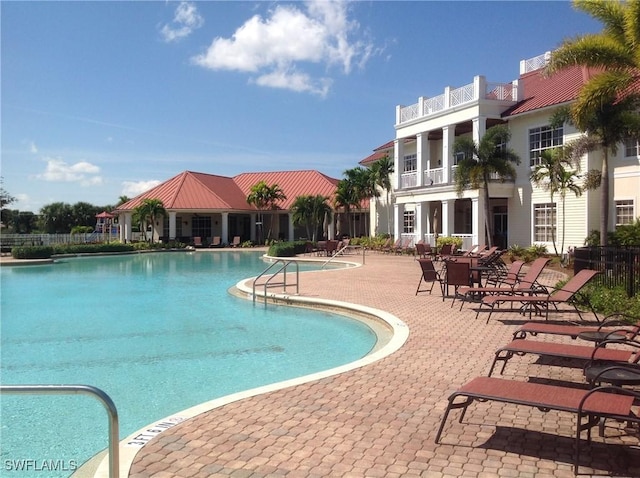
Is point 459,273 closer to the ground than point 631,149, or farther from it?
closer to the ground

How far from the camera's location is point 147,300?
52.4 feet

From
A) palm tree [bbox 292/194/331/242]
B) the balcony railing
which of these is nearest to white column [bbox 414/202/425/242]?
the balcony railing

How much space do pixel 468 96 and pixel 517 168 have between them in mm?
4689

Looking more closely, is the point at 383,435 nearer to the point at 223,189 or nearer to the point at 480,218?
the point at 480,218

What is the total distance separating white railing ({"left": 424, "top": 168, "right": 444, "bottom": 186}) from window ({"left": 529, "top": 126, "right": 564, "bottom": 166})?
17.4 ft

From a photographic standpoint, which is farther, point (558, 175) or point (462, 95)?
point (462, 95)

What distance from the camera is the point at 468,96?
92.9ft

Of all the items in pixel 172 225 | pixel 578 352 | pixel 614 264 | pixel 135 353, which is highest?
pixel 172 225

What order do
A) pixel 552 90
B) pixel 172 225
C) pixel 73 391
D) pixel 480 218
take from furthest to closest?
pixel 172 225
pixel 480 218
pixel 552 90
pixel 73 391

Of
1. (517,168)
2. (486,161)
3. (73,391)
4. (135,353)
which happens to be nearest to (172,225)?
(486,161)

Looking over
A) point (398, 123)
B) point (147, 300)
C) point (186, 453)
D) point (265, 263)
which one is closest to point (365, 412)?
point (186, 453)

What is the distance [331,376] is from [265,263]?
23.6 meters

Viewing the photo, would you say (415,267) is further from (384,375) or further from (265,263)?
(384,375)

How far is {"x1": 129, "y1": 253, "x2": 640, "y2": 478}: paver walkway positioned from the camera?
4.05 meters
